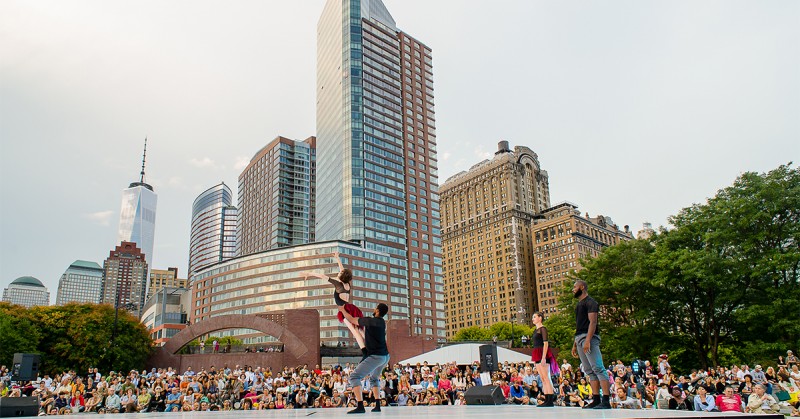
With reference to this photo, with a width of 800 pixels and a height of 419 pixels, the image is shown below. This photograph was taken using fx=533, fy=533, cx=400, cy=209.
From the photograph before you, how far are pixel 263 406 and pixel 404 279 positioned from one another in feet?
283

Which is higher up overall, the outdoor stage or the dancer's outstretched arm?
the dancer's outstretched arm

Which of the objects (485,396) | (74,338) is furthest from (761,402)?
(74,338)

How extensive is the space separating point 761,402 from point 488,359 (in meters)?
11.2

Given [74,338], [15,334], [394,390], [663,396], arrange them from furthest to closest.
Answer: [74,338] → [15,334] → [394,390] → [663,396]

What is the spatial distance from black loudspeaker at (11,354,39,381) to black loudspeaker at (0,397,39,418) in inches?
506

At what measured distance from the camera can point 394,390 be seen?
20.9 m

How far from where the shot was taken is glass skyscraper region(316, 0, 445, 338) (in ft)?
355

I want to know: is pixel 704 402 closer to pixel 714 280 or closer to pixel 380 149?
pixel 714 280

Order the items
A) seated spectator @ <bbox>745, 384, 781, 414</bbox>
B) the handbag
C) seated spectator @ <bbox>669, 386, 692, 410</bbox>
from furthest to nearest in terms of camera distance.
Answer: seated spectator @ <bbox>669, 386, 692, 410</bbox>
the handbag
seated spectator @ <bbox>745, 384, 781, 414</bbox>

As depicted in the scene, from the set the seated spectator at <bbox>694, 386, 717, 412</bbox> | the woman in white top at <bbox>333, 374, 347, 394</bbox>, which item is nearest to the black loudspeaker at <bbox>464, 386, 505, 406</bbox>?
the seated spectator at <bbox>694, 386, 717, 412</bbox>

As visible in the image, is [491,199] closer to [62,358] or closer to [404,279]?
[404,279]

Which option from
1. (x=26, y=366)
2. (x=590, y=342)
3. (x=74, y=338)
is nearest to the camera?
(x=590, y=342)

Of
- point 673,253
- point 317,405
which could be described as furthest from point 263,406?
point 673,253

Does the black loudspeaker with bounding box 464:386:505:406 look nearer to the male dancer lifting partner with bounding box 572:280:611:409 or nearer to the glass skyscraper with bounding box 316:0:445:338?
the male dancer lifting partner with bounding box 572:280:611:409
